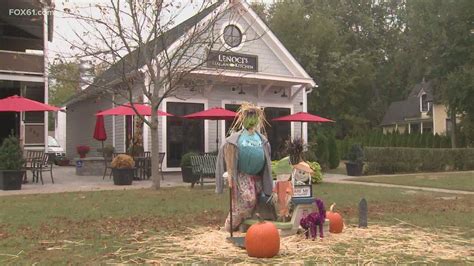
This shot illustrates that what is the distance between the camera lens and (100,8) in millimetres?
13203

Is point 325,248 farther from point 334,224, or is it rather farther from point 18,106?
point 18,106

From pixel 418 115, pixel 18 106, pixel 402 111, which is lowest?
pixel 18 106

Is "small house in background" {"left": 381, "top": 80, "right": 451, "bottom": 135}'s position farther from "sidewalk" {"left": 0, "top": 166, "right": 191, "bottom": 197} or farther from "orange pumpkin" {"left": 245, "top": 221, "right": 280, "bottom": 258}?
"orange pumpkin" {"left": 245, "top": 221, "right": 280, "bottom": 258}

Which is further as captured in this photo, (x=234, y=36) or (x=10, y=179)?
(x=234, y=36)

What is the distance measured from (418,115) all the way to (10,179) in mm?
41383

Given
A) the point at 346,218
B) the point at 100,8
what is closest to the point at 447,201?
the point at 346,218

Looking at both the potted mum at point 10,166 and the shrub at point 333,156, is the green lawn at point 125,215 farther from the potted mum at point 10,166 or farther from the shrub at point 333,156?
the shrub at point 333,156

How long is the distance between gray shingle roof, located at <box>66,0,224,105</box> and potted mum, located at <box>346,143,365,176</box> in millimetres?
7874

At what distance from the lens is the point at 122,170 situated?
15.1m

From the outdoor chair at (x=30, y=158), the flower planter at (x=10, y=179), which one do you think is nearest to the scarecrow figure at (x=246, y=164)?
the flower planter at (x=10, y=179)

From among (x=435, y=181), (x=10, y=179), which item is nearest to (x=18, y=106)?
(x=10, y=179)

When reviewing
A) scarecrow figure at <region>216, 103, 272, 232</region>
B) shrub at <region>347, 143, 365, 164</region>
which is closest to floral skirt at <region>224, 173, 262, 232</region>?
scarecrow figure at <region>216, 103, 272, 232</region>

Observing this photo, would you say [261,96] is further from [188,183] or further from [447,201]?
[447,201]

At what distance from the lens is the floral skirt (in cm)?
694
